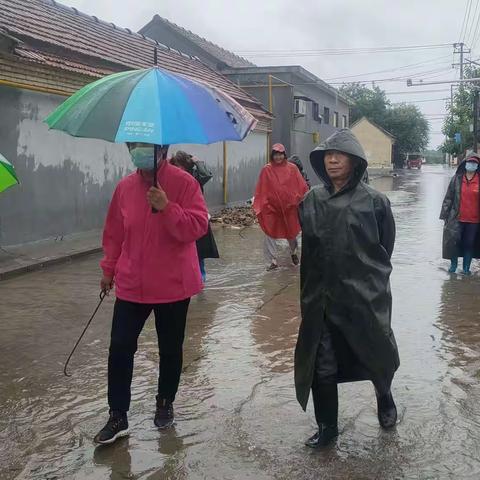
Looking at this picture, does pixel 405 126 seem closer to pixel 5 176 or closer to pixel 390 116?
pixel 390 116

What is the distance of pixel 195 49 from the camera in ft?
83.7

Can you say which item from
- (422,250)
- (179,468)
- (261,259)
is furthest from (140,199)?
(422,250)

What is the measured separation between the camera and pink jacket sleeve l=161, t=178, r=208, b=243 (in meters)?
3.27

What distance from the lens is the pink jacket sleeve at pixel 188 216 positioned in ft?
10.7

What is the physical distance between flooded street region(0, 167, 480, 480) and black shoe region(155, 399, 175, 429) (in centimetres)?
5

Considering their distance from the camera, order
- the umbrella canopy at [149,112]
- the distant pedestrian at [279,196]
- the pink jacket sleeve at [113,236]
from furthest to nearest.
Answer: the distant pedestrian at [279,196]
the pink jacket sleeve at [113,236]
the umbrella canopy at [149,112]

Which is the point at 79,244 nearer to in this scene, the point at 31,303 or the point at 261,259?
the point at 261,259

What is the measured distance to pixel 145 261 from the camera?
11.2 feet

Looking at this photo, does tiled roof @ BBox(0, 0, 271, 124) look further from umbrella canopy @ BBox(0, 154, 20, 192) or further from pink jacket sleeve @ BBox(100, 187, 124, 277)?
pink jacket sleeve @ BBox(100, 187, 124, 277)

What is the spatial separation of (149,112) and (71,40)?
33.6 ft

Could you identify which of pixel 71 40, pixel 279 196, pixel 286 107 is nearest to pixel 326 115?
pixel 286 107

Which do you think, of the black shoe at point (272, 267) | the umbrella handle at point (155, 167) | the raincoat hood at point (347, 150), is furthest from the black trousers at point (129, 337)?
the black shoe at point (272, 267)

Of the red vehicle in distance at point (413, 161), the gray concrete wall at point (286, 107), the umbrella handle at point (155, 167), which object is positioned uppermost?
the gray concrete wall at point (286, 107)

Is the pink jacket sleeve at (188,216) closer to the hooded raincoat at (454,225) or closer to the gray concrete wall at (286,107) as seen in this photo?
the hooded raincoat at (454,225)
